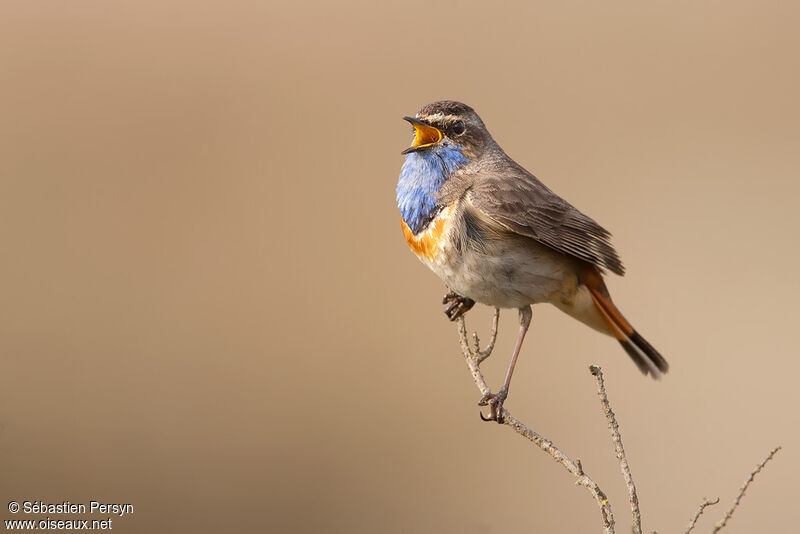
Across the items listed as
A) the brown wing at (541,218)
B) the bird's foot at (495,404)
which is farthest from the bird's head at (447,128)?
the bird's foot at (495,404)

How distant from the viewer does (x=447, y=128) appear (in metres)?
4.90

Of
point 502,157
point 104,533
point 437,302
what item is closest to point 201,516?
point 104,533

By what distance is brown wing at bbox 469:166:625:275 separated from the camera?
182 inches

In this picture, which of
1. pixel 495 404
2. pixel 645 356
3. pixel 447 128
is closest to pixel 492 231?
pixel 447 128

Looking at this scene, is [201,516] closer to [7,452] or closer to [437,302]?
[7,452]

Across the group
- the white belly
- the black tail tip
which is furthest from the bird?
the black tail tip

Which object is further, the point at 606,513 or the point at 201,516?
the point at 201,516

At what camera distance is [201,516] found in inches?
305

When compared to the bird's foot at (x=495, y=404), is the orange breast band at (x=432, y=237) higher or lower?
higher

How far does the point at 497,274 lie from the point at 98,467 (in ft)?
16.3

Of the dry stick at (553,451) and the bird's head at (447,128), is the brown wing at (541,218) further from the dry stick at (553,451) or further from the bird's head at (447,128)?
the dry stick at (553,451)

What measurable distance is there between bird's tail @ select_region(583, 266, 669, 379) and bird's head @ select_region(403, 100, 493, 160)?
923mm

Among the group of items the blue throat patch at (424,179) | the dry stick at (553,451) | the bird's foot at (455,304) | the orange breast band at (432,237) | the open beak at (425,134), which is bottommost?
the dry stick at (553,451)

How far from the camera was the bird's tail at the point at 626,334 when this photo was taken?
496 cm
